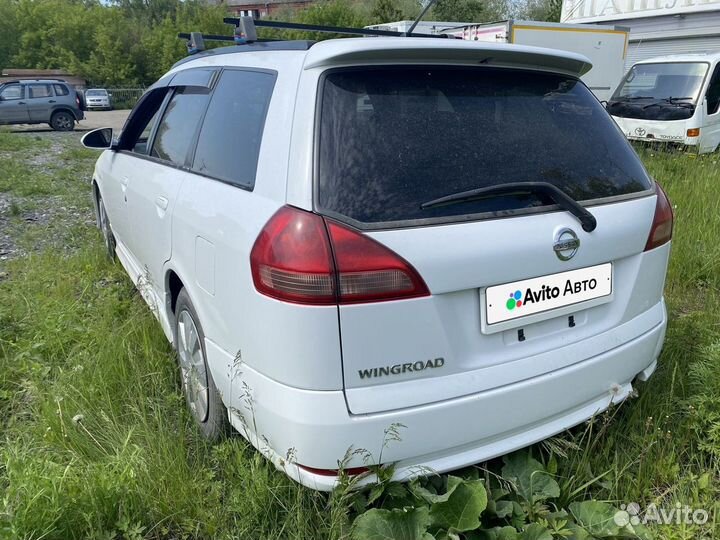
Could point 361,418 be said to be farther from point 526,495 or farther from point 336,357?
point 526,495

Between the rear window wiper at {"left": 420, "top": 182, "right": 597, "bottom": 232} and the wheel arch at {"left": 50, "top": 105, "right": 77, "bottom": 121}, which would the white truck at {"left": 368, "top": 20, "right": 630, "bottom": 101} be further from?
the wheel arch at {"left": 50, "top": 105, "right": 77, "bottom": 121}

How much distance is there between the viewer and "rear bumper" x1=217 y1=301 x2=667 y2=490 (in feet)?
5.70

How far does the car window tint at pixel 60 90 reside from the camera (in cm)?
2189

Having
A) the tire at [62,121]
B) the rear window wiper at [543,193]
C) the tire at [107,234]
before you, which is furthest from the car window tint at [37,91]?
the rear window wiper at [543,193]

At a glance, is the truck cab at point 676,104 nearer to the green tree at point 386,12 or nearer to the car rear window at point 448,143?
the car rear window at point 448,143

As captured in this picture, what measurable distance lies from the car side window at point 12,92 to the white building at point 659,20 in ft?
68.8

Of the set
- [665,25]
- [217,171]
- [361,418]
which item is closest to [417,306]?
[361,418]

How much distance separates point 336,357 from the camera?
171cm

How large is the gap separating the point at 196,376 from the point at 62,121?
23197 millimetres

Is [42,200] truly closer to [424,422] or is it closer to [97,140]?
[97,140]

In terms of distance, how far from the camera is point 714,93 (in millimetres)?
9180

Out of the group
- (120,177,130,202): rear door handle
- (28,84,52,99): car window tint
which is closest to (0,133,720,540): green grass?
(120,177,130,202): rear door handle

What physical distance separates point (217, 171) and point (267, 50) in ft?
1.74

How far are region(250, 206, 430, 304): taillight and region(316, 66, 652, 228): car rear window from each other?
0.08 metres
